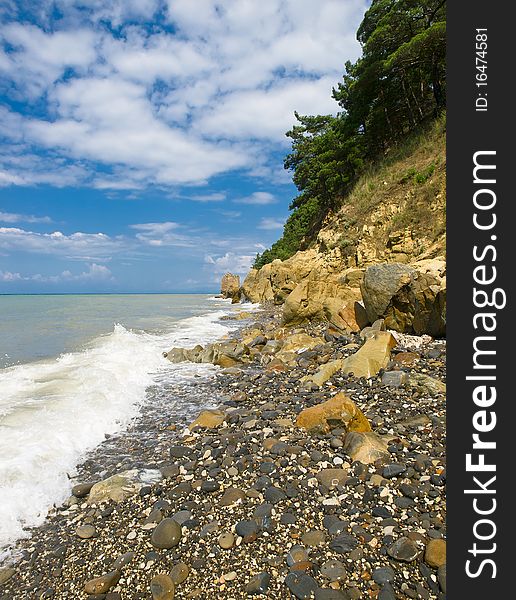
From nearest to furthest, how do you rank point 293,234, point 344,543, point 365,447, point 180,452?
point 344,543
point 365,447
point 180,452
point 293,234

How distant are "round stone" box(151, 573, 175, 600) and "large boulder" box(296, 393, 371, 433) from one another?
2.95 m

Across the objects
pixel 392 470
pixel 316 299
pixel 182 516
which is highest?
pixel 316 299

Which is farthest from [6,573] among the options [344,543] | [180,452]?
[344,543]

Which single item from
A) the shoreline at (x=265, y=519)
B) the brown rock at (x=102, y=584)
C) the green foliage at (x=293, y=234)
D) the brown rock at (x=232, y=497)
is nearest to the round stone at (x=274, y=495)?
the shoreline at (x=265, y=519)

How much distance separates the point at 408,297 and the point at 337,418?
6.00 metres

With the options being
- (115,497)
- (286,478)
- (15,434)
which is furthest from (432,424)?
(15,434)

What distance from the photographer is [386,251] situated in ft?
63.6

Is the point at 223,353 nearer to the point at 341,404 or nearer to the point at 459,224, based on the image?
the point at 341,404

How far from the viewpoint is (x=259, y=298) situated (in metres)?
42.8

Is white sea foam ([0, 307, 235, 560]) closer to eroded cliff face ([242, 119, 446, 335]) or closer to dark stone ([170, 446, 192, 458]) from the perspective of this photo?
dark stone ([170, 446, 192, 458])

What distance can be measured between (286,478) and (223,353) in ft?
25.3

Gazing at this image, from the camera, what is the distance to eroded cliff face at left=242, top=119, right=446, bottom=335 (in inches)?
398

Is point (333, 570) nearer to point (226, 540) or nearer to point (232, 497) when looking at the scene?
point (226, 540)

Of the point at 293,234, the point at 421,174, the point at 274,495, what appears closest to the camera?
the point at 274,495
